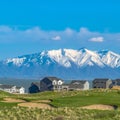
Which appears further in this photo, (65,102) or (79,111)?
(65,102)

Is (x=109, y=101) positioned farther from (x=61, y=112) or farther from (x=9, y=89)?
(x=9, y=89)

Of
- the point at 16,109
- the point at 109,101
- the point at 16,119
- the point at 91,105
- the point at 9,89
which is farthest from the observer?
the point at 9,89

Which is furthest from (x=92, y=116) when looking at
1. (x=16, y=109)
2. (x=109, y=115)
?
(x=16, y=109)

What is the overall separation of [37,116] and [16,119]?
2.37m

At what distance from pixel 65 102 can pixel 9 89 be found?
147m

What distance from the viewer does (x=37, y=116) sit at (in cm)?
3806

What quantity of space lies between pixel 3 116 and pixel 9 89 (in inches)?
6393

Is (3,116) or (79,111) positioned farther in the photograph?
(79,111)

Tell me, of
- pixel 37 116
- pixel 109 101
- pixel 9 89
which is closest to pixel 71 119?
pixel 37 116

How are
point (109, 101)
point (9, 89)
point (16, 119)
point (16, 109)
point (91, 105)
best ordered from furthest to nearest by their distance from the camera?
point (9, 89) < point (109, 101) < point (91, 105) < point (16, 109) < point (16, 119)

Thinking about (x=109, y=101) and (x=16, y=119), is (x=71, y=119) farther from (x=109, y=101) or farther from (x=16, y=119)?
(x=109, y=101)

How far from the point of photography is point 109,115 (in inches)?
1547

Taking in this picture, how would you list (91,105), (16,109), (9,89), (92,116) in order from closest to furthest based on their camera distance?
(92,116), (16,109), (91,105), (9,89)

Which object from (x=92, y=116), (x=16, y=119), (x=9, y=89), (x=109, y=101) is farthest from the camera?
(x=9, y=89)
